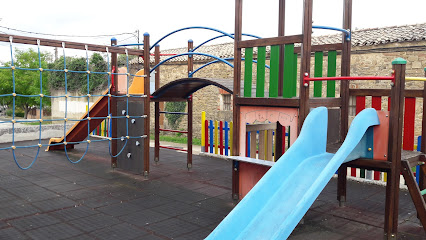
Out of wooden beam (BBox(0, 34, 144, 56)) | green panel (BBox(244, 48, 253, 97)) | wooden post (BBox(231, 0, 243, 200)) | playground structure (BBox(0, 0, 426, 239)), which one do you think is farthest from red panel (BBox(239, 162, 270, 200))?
wooden beam (BBox(0, 34, 144, 56))

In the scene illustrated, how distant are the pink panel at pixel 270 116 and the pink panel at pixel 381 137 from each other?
0.91 meters

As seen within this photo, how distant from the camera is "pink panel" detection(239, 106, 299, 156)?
4.66 meters

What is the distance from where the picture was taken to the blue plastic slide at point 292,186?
314 centimetres

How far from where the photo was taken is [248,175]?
17.8 ft

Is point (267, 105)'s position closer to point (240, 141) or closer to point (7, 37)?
point (240, 141)

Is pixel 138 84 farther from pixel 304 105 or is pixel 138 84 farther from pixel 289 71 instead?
pixel 304 105

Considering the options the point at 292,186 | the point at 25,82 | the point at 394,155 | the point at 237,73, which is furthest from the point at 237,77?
the point at 25,82

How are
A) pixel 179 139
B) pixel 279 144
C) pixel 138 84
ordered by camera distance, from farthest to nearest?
pixel 179 139, pixel 138 84, pixel 279 144

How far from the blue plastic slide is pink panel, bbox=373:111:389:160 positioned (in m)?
0.08

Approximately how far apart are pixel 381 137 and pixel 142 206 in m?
3.28

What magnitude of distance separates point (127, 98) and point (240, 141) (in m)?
2.66

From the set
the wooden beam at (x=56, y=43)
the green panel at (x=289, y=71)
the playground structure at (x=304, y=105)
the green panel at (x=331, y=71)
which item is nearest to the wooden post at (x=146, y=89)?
the playground structure at (x=304, y=105)

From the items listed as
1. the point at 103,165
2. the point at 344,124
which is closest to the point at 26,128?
the point at 103,165

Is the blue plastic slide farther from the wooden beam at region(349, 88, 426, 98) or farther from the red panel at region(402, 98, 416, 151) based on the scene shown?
the red panel at region(402, 98, 416, 151)
